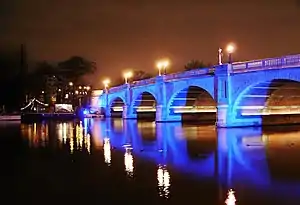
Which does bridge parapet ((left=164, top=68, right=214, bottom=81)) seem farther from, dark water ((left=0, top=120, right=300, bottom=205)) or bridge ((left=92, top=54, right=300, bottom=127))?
dark water ((left=0, top=120, right=300, bottom=205))

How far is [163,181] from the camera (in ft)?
50.8

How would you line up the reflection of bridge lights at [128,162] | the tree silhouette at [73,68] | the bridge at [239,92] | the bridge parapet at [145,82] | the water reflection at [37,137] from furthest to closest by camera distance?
1. the tree silhouette at [73,68]
2. the bridge parapet at [145,82]
3. the bridge at [239,92]
4. the water reflection at [37,137]
5. the reflection of bridge lights at [128,162]

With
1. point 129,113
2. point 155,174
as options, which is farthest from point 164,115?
point 155,174

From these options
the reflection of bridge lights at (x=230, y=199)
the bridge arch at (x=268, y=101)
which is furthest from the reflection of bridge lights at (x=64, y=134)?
the reflection of bridge lights at (x=230, y=199)

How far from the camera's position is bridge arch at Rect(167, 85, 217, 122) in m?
56.7

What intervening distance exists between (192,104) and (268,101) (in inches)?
734

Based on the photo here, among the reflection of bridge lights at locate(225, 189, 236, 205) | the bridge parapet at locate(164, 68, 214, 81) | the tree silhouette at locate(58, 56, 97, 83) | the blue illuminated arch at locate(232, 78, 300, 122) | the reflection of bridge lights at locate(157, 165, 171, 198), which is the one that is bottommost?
the reflection of bridge lights at locate(225, 189, 236, 205)

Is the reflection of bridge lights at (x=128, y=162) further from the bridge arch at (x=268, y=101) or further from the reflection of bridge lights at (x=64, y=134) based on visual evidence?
the bridge arch at (x=268, y=101)

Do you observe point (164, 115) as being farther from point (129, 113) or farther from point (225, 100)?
point (129, 113)

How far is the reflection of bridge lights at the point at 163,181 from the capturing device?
1354 centimetres

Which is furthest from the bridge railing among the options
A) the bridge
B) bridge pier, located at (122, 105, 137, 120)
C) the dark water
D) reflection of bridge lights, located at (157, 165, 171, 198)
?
bridge pier, located at (122, 105, 137, 120)

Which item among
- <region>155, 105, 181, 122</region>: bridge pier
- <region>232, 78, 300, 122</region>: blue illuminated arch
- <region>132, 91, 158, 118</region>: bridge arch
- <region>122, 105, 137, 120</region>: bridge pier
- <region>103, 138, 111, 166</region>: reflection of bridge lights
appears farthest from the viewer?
<region>132, 91, 158, 118</region>: bridge arch

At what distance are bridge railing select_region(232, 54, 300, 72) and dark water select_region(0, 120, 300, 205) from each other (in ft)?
29.4

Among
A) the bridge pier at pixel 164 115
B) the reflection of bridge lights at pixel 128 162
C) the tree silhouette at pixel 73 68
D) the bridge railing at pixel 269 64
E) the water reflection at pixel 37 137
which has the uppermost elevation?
the tree silhouette at pixel 73 68
